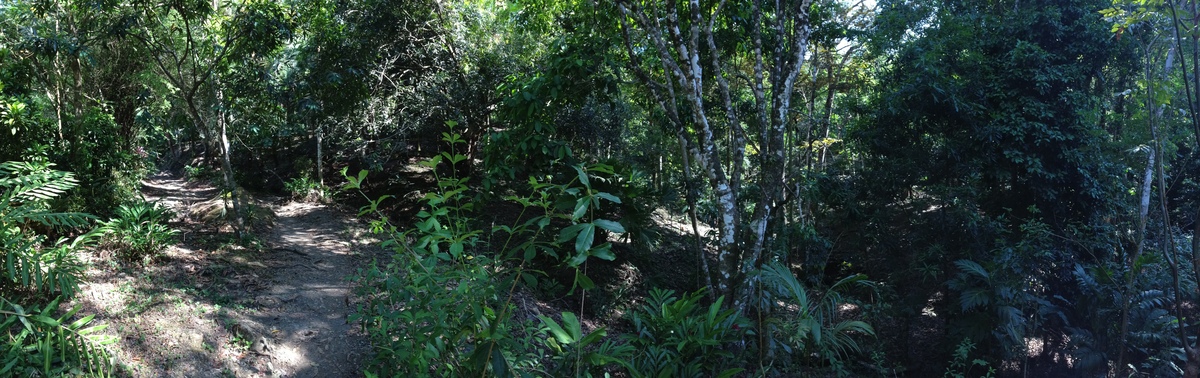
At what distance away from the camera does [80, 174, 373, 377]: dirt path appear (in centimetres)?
464

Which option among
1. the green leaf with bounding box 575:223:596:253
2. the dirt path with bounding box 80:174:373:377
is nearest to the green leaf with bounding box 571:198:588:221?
the green leaf with bounding box 575:223:596:253

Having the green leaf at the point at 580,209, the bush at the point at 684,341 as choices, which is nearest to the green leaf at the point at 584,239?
the green leaf at the point at 580,209

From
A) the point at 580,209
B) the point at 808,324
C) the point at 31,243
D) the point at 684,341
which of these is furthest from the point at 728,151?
the point at 580,209

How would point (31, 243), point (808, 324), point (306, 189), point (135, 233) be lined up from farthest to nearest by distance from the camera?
point (306, 189) < point (135, 233) < point (31, 243) < point (808, 324)

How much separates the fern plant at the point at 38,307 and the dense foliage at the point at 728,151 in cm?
4

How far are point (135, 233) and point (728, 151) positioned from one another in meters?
9.26

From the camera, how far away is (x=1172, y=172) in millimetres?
9453

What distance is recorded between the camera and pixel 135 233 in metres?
5.75

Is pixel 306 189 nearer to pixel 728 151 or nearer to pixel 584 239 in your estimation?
pixel 728 151

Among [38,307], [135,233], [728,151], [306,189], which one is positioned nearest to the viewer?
[38,307]

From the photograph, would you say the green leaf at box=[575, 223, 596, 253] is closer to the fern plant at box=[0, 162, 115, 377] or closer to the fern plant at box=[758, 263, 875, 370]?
the fern plant at box=[758, 263, 875, 370]

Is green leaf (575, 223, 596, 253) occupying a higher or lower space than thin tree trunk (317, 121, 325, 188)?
lower

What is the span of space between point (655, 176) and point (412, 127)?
5339mm

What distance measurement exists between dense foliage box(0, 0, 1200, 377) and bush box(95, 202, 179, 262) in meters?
0.03
